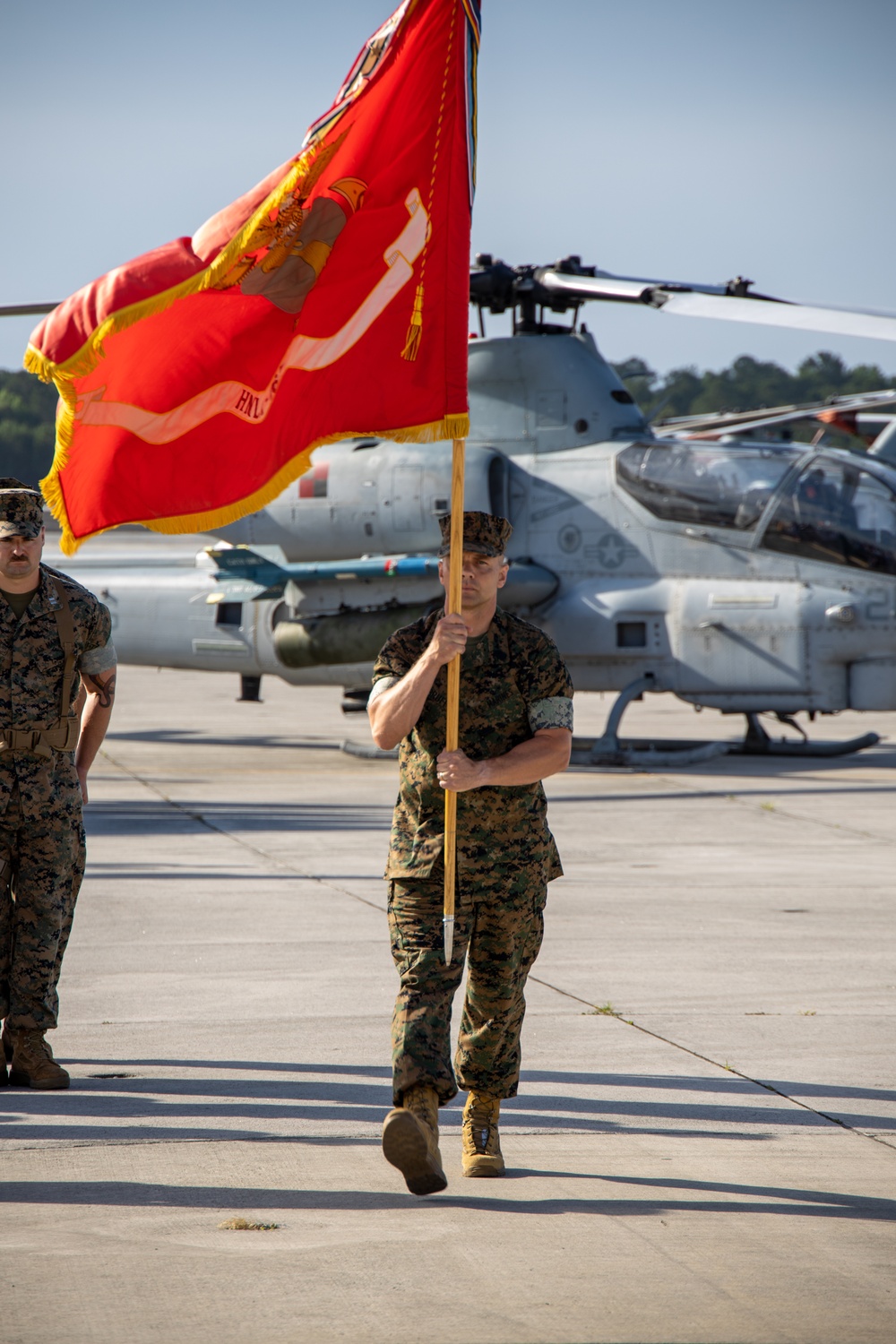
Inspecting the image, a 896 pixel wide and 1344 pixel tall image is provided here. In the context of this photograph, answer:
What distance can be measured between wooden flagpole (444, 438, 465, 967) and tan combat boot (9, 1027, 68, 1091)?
5.37 feet

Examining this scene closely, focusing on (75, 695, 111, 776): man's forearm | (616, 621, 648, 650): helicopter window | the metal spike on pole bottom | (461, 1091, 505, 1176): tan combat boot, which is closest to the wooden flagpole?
the metal spike on pole bottom

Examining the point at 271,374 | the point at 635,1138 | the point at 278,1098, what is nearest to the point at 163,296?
the point at 271,374

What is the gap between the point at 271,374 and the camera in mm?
5566

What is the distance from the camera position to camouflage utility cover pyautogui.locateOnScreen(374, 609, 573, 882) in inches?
177

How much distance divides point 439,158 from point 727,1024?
11.1ft

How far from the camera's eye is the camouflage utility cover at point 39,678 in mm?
5402

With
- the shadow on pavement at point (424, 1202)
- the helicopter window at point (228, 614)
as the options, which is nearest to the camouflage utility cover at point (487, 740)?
the shadow on pavement at point (424, 1202)

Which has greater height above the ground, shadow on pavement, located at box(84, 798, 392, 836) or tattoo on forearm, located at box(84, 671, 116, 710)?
tattoo on forearm, located at box(84, 671, 116, 710)

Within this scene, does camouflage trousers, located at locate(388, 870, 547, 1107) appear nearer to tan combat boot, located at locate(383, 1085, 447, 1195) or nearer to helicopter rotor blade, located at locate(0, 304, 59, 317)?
tan combat boot, located at locate(383, 1085, 447, 1195)

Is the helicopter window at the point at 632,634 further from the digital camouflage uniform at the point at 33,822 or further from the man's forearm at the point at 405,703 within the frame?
the man's forearm at the point at 405,703

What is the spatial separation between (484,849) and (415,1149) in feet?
2.85

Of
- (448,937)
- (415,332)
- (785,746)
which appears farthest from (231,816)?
(448,937)

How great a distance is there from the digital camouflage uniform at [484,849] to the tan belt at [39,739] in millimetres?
1423

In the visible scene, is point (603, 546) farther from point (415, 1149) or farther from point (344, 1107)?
point (415, 1149)
